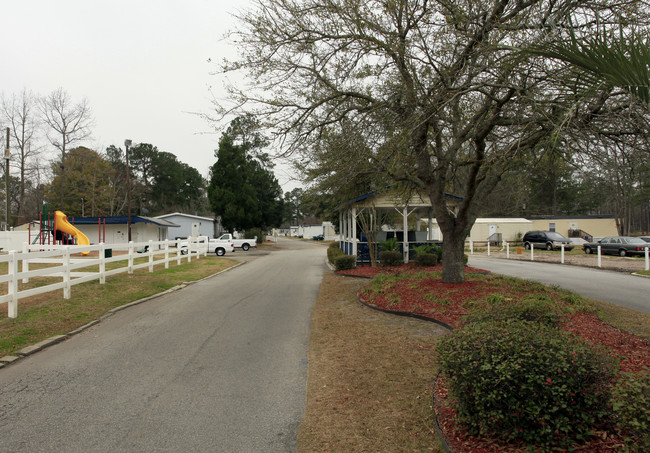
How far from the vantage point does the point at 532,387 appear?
2.79 metres

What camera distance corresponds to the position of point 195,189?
250 feet

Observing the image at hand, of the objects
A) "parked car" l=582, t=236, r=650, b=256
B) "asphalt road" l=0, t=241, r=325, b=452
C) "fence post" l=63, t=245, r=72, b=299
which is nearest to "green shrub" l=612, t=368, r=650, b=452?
"asphalt road" l=0, t=241, r=325, b=452

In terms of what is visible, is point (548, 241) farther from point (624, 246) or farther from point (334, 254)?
point (334, 254)

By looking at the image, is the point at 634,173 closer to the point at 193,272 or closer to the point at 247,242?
the point at 193,272

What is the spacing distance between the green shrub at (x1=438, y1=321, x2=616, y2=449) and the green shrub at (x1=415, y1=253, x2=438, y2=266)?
12955 mm

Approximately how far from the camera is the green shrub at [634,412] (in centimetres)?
227

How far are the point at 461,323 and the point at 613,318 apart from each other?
4460mm

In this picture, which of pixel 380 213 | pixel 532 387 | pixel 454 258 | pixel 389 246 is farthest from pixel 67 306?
pixel 380 213

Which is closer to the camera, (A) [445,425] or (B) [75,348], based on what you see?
(A) [445,425]

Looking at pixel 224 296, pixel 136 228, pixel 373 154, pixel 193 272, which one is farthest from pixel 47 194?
pixel 373 154

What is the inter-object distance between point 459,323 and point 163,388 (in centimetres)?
338

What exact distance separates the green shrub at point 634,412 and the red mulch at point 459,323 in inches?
7.1

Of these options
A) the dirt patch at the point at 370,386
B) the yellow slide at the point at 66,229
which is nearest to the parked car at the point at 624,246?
the dirt patch at the point at 370,386

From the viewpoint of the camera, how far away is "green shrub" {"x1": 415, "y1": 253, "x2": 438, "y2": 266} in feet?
52.8
